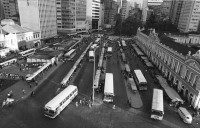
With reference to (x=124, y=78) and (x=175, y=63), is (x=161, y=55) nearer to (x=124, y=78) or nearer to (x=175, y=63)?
(x=175, y=63)

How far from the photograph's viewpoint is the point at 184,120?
27.2 meters

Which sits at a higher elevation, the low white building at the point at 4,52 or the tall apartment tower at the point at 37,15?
the tall apartment tower at the point at 37,15

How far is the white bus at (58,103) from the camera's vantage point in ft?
84.5

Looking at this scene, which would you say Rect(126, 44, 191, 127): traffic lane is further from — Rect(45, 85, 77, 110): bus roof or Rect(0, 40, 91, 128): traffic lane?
Rect(0, 40, 91, 128): traffic lane

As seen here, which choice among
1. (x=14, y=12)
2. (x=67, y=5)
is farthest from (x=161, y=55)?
(x=14, y=12)

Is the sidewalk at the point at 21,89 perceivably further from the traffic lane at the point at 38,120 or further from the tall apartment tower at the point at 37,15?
the tall apartment tower at the point at 37,15

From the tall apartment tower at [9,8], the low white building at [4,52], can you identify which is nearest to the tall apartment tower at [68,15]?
the tall apartment tower at [9,8]

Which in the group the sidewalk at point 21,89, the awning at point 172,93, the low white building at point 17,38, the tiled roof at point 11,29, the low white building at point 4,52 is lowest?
the sidewalk at point 21,89

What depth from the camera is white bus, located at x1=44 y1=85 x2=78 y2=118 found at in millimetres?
25766

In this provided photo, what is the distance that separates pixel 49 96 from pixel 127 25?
407 feet

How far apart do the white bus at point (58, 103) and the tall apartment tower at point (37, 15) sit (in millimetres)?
61997

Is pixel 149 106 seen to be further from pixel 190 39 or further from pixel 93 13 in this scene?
pixel 93 13

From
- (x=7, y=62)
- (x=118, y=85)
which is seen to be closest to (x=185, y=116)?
(x=118, y=85)

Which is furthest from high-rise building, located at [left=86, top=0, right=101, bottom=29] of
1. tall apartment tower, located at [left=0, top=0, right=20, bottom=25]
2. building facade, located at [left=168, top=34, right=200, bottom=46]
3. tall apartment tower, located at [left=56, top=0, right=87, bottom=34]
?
building facade, located at [left=168, top=34, right=200, bottom=46]
